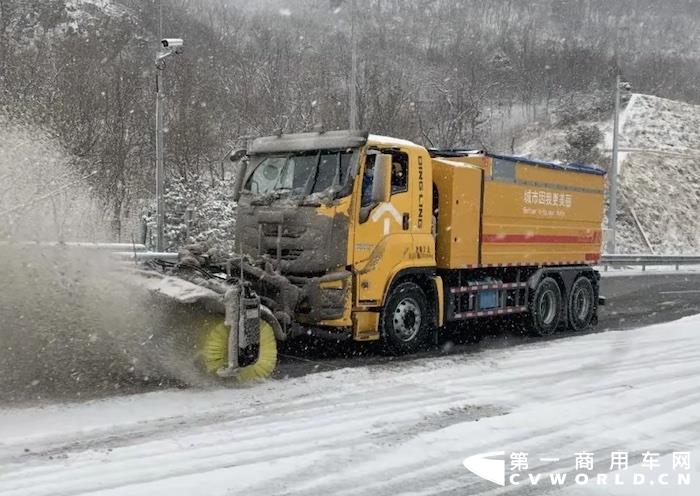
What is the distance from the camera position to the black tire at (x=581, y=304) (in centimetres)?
1262

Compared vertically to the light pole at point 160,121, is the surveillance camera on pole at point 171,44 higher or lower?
higher

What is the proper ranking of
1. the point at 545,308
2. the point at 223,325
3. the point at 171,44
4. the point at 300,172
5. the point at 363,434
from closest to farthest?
the point at 363,434 < the point at 223,325 < the point at 300,172 < the point at 545,308 < the point at 171,44

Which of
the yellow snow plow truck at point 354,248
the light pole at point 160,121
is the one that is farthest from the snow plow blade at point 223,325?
the light pole at point 160,121

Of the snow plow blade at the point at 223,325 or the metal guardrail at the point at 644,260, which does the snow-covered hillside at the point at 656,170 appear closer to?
the metal guardrail at the point at 644,260

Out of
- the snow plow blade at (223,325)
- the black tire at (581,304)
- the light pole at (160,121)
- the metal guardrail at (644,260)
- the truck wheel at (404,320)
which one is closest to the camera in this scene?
the snow plow blade at (223,325)

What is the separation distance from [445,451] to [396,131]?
82.5ft

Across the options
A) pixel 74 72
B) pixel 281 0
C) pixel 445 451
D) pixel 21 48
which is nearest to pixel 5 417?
pixel 445 451

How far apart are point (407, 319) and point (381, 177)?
206cm

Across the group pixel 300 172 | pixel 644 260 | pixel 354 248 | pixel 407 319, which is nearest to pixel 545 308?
pixel 407 319

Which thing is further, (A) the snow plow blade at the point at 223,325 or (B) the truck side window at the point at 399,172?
(B) the truck side window at the point at 399,172

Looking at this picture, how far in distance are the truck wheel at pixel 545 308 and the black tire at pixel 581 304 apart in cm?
46

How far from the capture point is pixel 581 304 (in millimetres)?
12922

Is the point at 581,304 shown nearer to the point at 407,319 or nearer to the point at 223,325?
the point at 407,319

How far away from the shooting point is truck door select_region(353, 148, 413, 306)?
8508 mm
